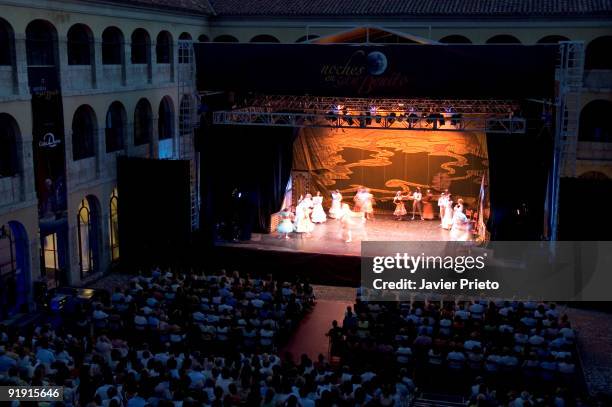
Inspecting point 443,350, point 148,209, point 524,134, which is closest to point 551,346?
point 443,350

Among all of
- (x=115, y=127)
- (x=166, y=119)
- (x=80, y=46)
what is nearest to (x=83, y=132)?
(x=115, y=127)

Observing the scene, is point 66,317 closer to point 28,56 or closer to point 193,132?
point 28,56

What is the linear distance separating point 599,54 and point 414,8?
289 inches

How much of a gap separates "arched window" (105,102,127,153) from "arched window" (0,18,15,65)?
504cm

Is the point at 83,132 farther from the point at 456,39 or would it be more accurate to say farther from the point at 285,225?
the point at 456,39

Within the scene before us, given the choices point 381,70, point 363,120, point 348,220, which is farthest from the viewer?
point 348,220

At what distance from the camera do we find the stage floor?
23438mm

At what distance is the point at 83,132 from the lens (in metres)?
22.7

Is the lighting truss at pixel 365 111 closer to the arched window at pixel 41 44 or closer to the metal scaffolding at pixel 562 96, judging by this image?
the metal scaffolding at pixel 562 96

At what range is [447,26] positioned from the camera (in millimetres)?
28828

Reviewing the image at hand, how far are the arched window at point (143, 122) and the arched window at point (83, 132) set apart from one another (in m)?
2.82

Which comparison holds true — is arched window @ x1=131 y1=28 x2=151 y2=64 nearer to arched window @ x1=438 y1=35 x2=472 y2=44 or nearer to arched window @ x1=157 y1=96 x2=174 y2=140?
arched window @ x1=157 y1=96 x2=174 y2=140

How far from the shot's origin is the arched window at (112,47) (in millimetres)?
23734

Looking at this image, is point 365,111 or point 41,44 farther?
point 365,111
